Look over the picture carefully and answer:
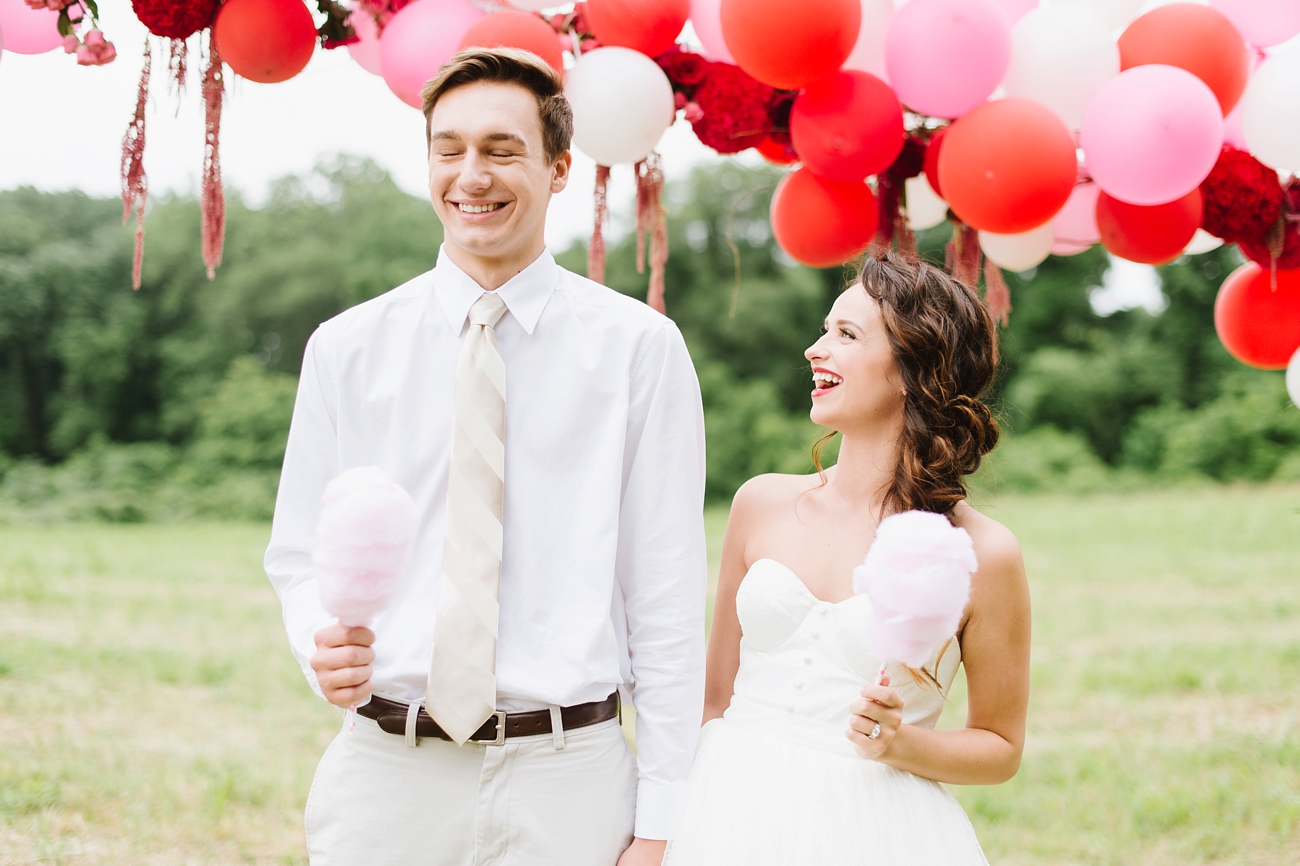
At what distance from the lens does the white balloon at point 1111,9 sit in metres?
3.10

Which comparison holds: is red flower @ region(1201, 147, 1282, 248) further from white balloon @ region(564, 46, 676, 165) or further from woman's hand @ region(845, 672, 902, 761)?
woman's hand @ region(845, 672, 902, 761)

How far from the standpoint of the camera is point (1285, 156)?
2.89 m

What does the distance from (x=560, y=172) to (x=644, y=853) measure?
1.26 m

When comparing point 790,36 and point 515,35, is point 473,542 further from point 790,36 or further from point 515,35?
point 790,36

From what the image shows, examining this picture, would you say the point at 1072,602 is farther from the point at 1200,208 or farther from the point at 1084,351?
the point at 1084,351

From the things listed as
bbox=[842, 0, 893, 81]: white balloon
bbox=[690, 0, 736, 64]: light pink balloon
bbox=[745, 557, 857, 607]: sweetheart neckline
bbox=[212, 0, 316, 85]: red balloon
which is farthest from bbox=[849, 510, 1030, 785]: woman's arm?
bbox=[212, 0, 316, 85]: red balloon

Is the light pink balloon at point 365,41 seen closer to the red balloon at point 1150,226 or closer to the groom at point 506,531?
the groom at point 506,531

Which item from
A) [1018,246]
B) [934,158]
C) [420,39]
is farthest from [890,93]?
[420,39]


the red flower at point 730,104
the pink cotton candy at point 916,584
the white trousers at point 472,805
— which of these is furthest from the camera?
the red flower at point 730,104

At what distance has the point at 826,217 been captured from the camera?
309 centimetres

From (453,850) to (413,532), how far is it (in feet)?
1.88

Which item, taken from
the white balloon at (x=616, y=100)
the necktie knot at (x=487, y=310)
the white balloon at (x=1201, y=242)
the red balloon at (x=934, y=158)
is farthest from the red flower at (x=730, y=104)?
the white balloon at (x=1201, y=242)

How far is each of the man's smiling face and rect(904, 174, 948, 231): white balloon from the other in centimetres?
172

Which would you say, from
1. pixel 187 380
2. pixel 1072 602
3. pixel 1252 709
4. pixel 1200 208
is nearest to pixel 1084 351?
pixel 1072 602
